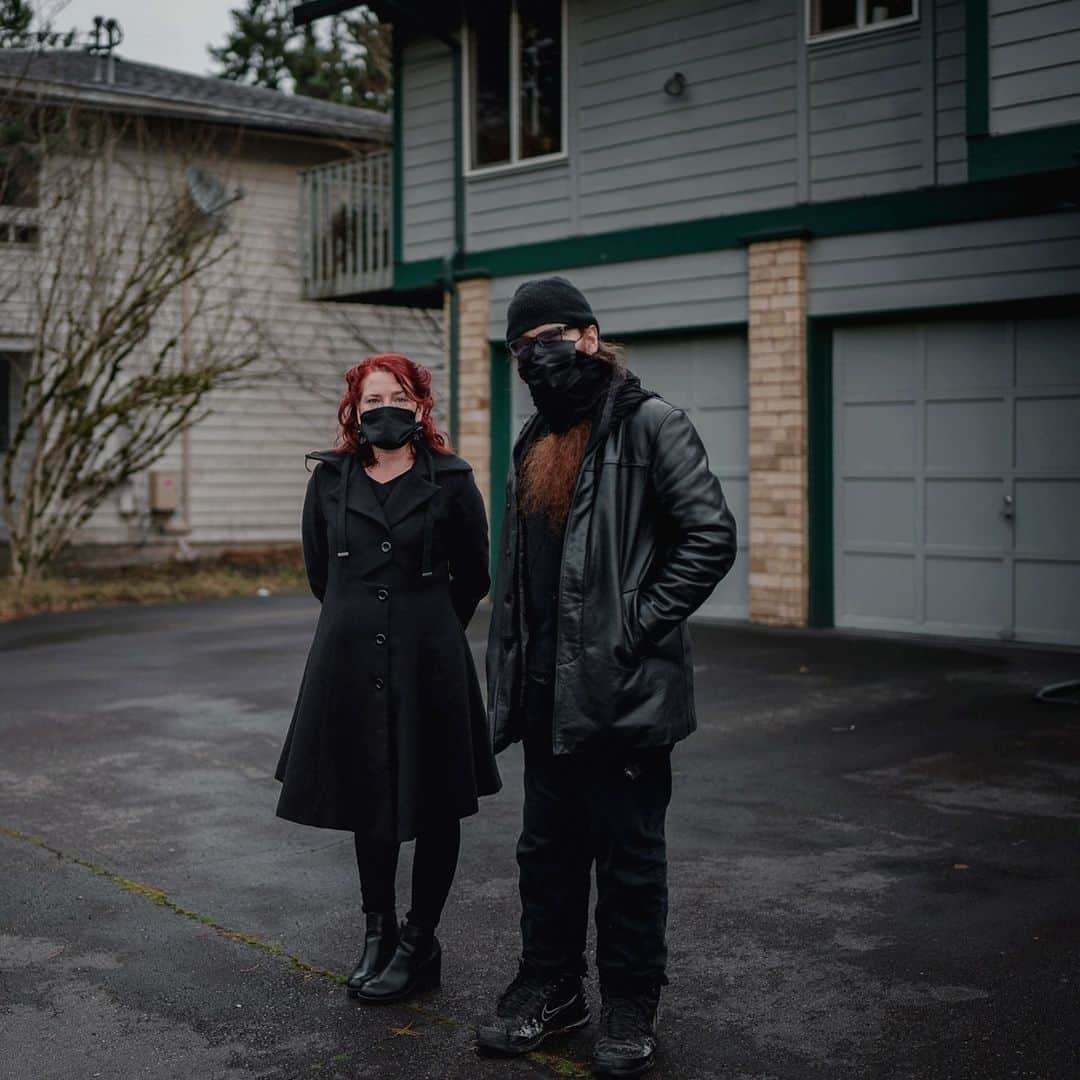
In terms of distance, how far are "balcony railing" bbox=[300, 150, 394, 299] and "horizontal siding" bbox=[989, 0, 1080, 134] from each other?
859 cm

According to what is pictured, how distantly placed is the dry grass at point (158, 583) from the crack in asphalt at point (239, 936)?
9.48 m

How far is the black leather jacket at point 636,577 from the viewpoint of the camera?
3920mm

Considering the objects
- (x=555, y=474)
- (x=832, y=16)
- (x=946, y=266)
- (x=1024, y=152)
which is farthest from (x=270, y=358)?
(x=555, y=474)

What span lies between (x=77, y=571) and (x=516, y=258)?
788 cm

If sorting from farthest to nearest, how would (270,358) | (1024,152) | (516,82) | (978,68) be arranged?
(270,358) < (516,82) < (978,68) < (1024,152)

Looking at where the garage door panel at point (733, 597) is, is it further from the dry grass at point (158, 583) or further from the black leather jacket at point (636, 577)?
the black leather jacket at point (636, 577)

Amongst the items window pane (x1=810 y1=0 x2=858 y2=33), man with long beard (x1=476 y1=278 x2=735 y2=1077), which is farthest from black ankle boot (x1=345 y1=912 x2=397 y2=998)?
window pane (x1=810 y1=0 x2=858 y2=33)

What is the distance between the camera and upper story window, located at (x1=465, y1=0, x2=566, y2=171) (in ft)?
49.3

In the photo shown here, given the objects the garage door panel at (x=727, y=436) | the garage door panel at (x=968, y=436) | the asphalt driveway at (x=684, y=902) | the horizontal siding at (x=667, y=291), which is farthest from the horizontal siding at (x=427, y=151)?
the asphalt driveway at (x=684, y=902)

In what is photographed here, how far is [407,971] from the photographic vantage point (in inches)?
177

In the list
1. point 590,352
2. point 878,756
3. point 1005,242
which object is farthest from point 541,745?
point 1005,242

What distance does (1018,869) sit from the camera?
19.0 feet

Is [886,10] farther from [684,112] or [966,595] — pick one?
[966,595]

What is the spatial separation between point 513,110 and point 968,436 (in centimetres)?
596
